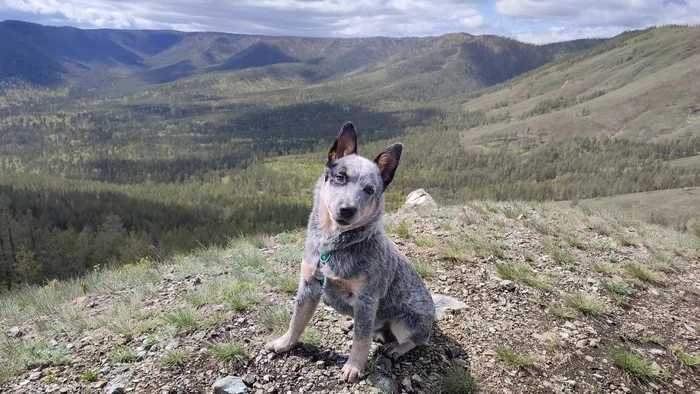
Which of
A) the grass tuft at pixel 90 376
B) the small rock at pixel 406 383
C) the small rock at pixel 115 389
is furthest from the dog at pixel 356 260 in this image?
the grass tuft at pixel 90 376

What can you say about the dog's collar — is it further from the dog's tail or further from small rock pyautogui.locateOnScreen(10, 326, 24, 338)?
small rock pyautogui.locateOnScreen(10, 326, 24, 338)

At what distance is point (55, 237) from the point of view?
5650 centimetres

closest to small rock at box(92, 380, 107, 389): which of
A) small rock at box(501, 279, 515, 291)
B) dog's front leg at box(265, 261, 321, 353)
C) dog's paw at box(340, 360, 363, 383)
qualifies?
dog's front leg at box(265, 261, 321, 353)

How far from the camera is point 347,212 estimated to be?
392cm

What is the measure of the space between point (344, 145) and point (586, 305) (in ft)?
16.7

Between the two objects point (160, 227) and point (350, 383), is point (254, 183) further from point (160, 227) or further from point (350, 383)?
point (350, 383)

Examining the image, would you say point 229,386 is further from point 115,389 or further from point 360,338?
point 360,338

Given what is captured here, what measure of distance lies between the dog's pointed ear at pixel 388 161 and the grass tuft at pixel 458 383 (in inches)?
99.4

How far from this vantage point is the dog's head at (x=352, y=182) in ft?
13.1

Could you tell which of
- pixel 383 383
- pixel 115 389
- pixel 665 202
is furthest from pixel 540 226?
pixel 665 202

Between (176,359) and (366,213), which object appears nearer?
(366,213)

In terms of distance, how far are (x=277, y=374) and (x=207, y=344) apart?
1.13 metres

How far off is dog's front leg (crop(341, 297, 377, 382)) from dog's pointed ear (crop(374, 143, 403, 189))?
4.51 ft

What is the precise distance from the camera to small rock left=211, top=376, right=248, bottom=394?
455cm
